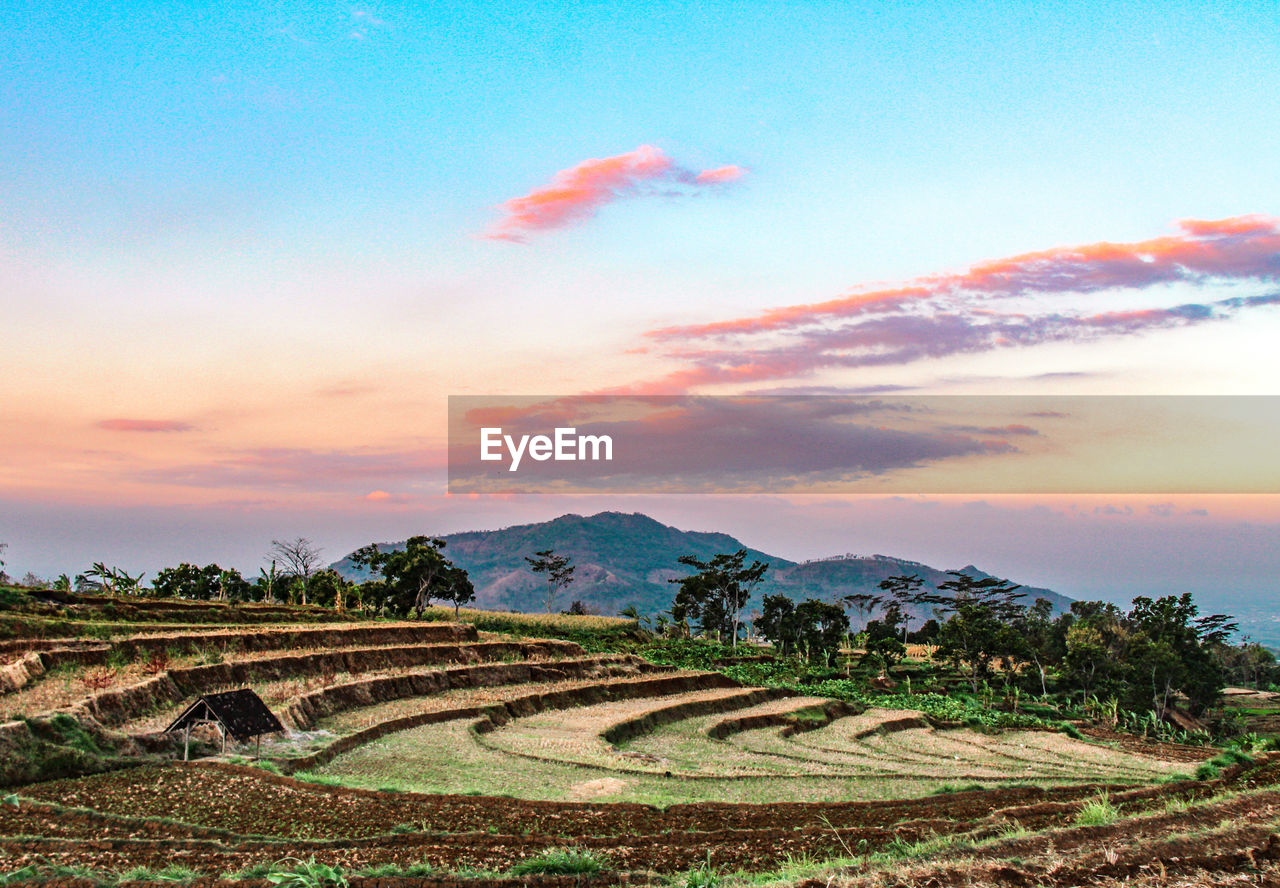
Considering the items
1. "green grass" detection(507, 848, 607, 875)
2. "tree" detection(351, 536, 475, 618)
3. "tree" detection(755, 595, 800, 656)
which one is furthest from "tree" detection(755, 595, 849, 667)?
"green grass" detection(507, 848, 607, 875)

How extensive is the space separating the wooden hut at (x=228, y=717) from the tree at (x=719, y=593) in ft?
260

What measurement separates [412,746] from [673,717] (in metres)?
18.3

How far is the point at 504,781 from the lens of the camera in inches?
971

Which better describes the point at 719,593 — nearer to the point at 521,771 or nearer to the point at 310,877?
the point at 521,771

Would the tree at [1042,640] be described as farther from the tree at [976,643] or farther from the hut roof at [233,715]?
the hut roof at [233,715]

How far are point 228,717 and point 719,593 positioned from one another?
89.1 meters

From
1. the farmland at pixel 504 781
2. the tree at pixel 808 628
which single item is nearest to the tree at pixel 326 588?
→ the farmland at pixel 504 781

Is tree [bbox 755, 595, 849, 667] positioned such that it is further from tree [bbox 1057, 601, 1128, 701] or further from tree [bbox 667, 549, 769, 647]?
tree [bbox 1057, 601, 1128, 701]

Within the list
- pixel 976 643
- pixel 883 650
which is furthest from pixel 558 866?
pixel 883 650

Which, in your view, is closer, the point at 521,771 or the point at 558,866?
the point at 558,866

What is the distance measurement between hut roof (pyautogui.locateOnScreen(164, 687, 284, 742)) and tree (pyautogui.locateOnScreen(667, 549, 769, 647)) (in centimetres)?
7922

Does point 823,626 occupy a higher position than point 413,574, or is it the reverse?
point 413,574

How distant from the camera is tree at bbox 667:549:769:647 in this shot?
347ft

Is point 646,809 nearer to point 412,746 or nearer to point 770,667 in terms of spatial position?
point 412,746
